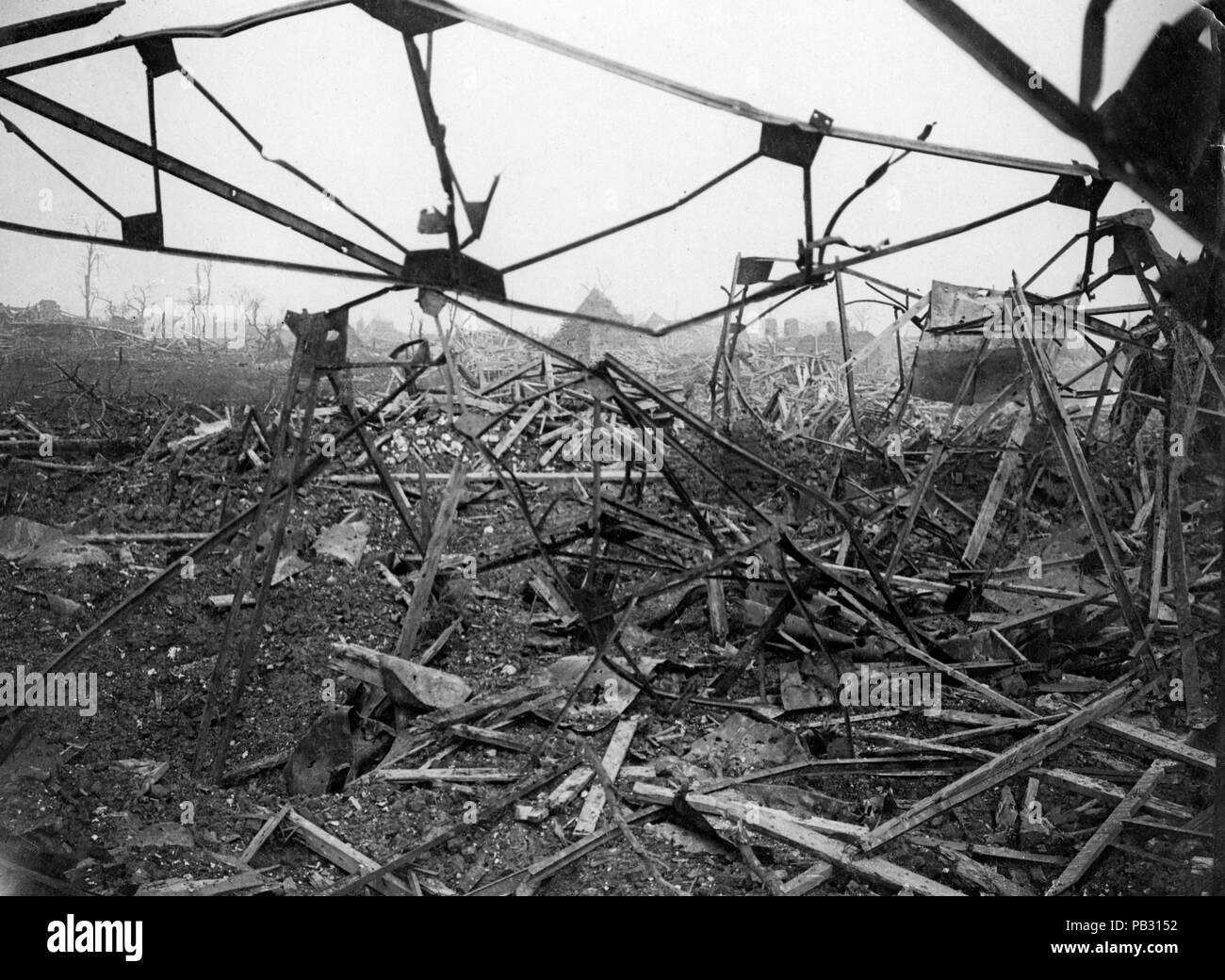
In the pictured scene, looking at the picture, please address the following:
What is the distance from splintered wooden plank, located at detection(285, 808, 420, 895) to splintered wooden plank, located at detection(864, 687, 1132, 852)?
86.0 inches

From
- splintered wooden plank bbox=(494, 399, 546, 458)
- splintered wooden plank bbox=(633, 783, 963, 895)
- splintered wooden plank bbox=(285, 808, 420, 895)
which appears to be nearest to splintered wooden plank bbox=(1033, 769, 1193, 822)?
splintered wooden plank bbox=(633, 783, 963, 895)

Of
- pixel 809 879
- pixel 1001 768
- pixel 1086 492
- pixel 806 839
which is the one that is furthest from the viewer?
pixel 1086 492

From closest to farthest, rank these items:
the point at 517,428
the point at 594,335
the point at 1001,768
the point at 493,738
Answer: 1. the point at 1001,768
2. the point at 493,738
3. the point at 594,335
4. the point at 517,428

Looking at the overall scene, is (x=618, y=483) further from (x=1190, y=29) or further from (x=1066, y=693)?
(x=1190, y=29)

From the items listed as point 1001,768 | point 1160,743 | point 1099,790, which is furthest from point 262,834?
point 1160,743

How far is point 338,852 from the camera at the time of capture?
3.81 meters

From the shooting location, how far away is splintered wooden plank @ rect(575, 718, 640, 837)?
13.0 feet

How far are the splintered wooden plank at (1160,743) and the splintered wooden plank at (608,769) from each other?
2.75 m

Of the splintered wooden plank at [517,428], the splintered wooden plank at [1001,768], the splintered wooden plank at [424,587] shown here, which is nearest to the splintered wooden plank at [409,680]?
the splintered wooden plank at [424,587]

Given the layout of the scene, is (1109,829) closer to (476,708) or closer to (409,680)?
(476,708)

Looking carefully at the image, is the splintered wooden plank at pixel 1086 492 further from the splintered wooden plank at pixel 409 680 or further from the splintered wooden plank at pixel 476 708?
the splintered wooden plank at pixel 409 680

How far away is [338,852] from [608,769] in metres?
1.42

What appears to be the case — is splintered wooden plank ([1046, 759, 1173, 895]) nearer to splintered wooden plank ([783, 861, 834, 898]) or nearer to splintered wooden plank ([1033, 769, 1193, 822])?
splintered wooden plank ([1033, 769, 1193, 822])
